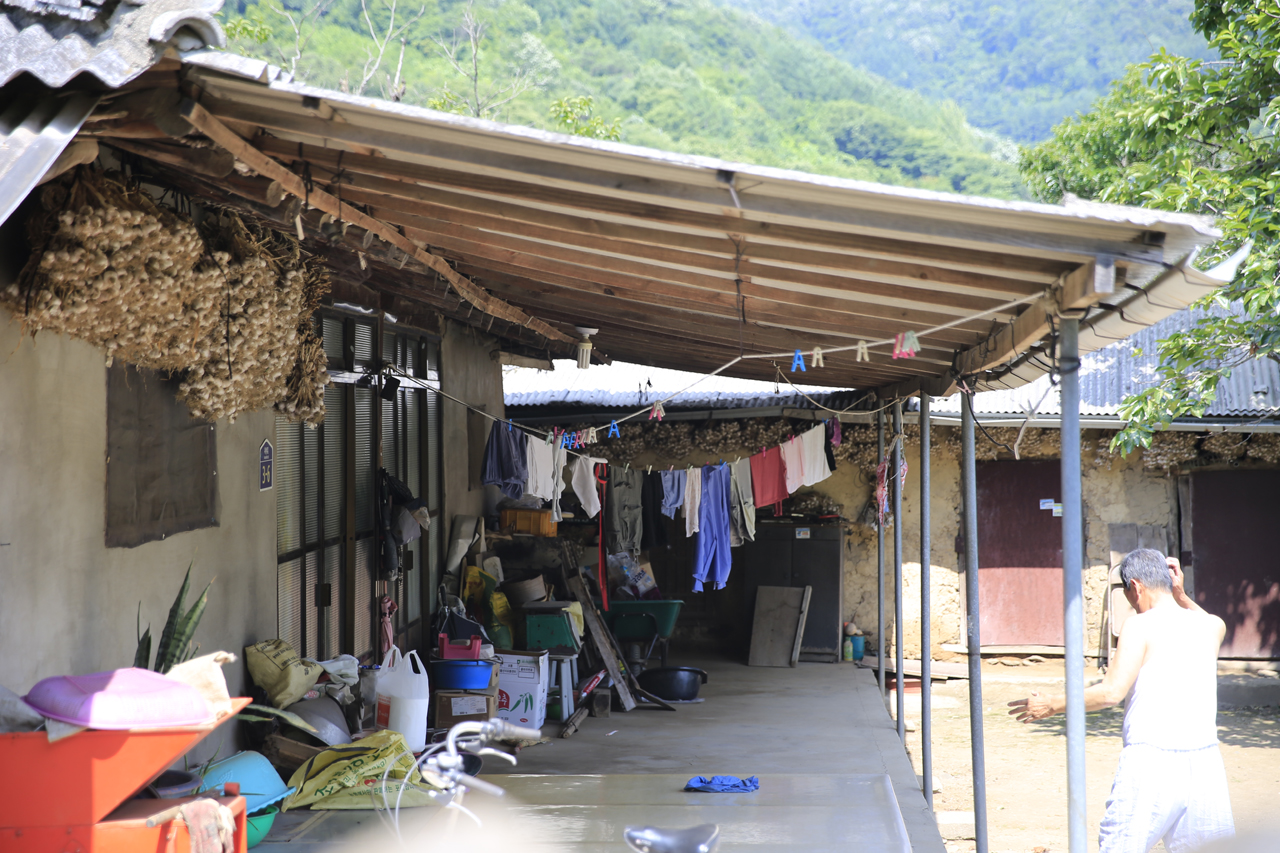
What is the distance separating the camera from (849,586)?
40.1 ft

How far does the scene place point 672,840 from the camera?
3332 mm

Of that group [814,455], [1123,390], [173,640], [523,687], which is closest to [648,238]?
[173,640]

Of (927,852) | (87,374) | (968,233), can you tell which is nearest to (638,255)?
(968,233)

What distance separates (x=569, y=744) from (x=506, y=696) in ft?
2.12

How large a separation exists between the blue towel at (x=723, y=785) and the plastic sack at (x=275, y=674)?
84.1 inches

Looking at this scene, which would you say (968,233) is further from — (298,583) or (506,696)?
(506,696)

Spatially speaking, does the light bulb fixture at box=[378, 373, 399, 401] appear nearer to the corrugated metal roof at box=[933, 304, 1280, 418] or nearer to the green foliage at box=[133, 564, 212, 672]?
the green foliage at box=[133, 564, 212, 672]

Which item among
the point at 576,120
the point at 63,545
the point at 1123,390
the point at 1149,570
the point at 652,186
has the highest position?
the point at 576,120

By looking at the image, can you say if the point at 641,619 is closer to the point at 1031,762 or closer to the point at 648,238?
the point at 1031,762

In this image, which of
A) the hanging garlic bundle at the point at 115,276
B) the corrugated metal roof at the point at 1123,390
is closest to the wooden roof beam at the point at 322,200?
the hanging garlic bundle at the point at 115,276

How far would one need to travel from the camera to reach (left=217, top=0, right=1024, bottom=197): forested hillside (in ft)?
103

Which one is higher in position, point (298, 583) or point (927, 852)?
point (298, 583)

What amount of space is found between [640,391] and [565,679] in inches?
185

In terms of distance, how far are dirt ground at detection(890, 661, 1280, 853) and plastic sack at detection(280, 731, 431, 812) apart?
4.40 meters
